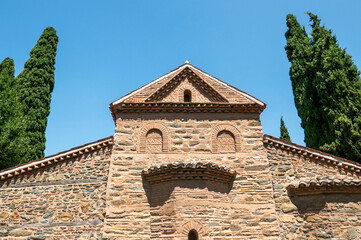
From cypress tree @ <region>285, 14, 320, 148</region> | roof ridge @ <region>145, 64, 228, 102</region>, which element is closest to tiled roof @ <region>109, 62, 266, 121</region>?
roof ridge @ <region>145, 64, 228, 102</region>

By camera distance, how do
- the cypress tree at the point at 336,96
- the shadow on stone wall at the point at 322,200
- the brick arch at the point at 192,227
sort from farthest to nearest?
the cypress tree at the point at 336,96, the shadow on stone wall at the point at 322,200, the brick arch at the point at 192,227

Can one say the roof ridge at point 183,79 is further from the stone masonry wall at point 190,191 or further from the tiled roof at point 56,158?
the tiled roof at point 56,158

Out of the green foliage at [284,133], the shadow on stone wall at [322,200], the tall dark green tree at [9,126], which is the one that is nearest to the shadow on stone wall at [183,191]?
the shadow on stone wall at [322,200]

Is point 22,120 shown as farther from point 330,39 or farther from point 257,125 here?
point 330,39

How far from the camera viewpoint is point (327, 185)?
1006cm

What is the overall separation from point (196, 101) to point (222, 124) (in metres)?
1.42

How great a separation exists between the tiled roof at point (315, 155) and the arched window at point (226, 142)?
3.94 feet

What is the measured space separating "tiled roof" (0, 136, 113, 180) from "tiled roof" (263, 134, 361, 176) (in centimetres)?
599

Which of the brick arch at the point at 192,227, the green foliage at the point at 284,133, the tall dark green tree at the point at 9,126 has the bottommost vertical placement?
the brick arch at the point at 192,227

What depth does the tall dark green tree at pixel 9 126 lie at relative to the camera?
14.8 m

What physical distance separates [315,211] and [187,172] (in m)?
4.46

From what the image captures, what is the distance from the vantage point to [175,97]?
481 inches

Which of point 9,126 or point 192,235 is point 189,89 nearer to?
point 192,235

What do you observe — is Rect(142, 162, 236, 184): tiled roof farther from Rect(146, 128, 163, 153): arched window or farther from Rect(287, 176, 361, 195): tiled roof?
Rect(287, 176, 361, 195): tiled roof
